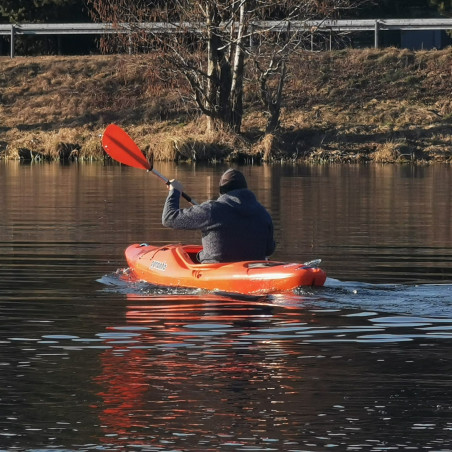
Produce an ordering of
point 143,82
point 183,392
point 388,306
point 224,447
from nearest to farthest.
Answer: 1. point 224,447
2. point 183,392
3. point 388,306
4. point 143,82

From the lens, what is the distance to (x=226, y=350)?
430 inches

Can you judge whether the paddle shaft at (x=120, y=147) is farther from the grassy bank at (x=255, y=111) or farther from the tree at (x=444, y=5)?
the tree at (x=444, y=5)

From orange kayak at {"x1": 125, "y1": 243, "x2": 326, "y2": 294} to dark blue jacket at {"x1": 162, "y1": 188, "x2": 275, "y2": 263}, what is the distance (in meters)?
0.30

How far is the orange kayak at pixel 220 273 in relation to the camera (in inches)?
550

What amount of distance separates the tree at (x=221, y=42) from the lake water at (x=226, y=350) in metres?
21.3

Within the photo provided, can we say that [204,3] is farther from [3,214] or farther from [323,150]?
[3,214]

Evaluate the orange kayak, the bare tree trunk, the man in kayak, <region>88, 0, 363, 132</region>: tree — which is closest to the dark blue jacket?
the man in kayak

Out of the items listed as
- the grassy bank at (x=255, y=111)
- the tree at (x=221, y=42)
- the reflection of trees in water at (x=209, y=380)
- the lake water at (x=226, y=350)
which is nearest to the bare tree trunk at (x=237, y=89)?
the tree at (x=221, y=42)

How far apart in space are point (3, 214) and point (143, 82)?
2794 centimetres

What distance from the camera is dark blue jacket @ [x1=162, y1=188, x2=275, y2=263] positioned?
14.7m

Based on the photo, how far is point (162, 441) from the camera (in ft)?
26.9

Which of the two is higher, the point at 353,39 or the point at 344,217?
the point at 353,39

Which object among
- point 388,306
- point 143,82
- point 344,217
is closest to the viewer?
point 388,306

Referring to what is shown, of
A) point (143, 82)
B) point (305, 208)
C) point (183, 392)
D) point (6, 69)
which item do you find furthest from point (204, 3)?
point (183, 392)
